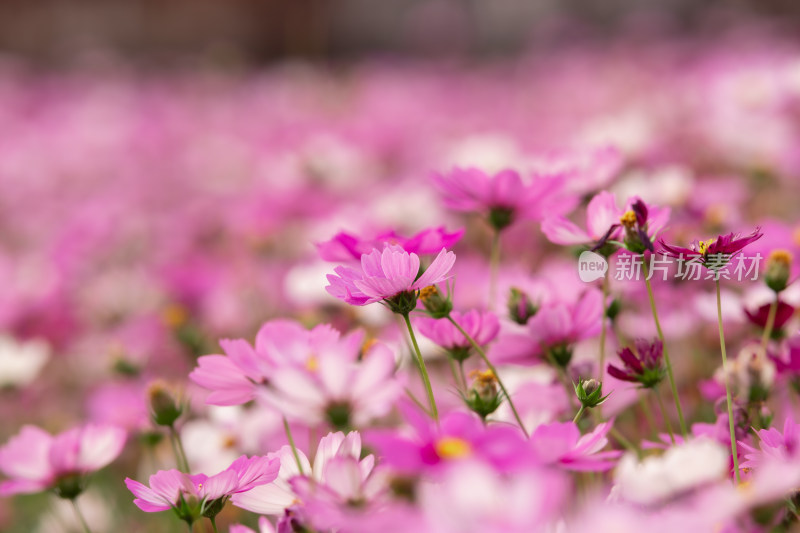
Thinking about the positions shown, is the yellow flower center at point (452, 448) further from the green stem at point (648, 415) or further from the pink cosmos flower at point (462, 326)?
the green stem at point (648, 415)

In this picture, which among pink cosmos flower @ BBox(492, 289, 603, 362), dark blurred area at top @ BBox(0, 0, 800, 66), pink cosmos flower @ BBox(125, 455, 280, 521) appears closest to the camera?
pink cosmos flower @ BBox(125, 455, 280, 521)

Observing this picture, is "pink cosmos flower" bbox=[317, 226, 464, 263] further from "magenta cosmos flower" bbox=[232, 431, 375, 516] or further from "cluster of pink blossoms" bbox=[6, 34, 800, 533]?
"magenta cosmos flower" bbox=[232, 431, 375, 516]

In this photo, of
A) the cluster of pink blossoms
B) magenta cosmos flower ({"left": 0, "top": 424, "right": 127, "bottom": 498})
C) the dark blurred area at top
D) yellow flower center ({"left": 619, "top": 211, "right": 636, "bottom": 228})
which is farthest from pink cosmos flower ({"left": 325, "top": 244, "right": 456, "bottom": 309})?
the dark blurred area at top

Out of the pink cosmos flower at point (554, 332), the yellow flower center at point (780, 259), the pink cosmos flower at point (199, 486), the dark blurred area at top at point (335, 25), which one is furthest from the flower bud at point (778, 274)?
the dark blurred area at top at point (335, 25)

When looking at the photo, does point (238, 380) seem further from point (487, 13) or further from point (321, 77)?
point (487, 13)

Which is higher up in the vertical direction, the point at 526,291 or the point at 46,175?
the point at 526,291

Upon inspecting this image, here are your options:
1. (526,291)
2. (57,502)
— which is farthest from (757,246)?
(57,502)

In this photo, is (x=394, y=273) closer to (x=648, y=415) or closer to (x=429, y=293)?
(x=429, y=293)
